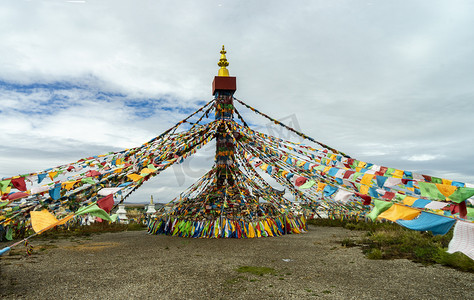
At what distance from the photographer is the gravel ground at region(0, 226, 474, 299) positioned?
4.80 meters

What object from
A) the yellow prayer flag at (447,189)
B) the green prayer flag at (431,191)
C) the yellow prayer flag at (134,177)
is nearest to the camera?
the yellow prayer flag at (447,189)

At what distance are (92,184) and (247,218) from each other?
222 inches

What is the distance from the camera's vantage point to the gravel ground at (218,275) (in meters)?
4.80

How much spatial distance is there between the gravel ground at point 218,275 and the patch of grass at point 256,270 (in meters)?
0.16

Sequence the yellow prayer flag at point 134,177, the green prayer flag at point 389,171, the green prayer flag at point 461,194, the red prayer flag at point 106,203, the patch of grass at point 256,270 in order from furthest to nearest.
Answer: the yellow prayer flag at point 134,177, the green prayer flag at point 389,171, the patch of grass at point 256,270, the red prayer flag at point 106,203, the green prayer flag at point 461,194

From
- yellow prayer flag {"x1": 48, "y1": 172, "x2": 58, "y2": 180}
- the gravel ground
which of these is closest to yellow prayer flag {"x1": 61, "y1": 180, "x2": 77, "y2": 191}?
the gravel ground

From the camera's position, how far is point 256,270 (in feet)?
20.1

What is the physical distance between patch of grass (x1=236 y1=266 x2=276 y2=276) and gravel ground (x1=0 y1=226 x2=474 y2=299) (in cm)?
16

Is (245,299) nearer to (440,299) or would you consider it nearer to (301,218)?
(440,299)

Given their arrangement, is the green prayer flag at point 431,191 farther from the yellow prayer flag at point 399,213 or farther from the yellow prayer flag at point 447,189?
the yellow prayer flag at point 399,213

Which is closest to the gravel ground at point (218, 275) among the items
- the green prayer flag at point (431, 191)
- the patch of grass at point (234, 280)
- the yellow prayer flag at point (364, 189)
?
the patch of grass at point (234, 280)

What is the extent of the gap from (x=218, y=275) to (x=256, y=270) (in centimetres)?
87

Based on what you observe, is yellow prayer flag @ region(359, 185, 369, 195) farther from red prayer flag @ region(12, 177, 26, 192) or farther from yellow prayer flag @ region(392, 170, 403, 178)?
red prayer flag @ region(12, 177, 26, 192)

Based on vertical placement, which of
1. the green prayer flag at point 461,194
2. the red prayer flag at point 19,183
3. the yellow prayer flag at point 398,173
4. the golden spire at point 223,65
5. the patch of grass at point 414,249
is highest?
the golden spire at point 223,65
